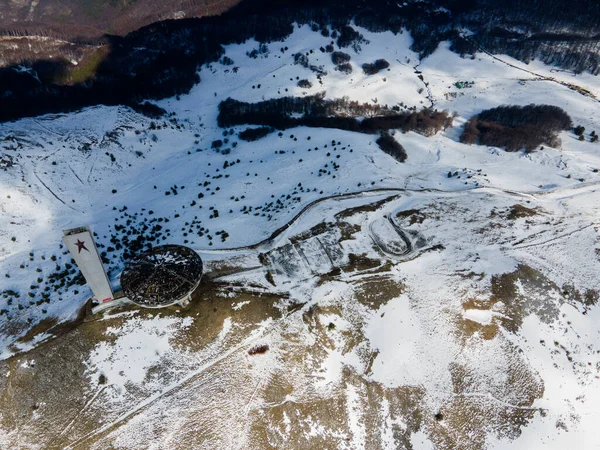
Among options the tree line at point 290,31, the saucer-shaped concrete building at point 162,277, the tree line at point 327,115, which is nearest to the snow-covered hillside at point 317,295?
the saucer-shaped concrete building at point 162,277

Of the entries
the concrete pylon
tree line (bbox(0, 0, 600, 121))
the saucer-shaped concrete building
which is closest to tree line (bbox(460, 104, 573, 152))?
tree line (bbox(0, 0, 600, 121))

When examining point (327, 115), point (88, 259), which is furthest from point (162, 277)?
point (327, 115)

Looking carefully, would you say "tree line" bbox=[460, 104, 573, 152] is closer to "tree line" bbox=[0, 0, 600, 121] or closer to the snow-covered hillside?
the snow-covered hillside

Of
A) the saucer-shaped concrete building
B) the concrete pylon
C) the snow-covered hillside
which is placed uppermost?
the concrete pylon

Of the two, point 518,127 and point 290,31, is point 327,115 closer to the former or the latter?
point 518,127

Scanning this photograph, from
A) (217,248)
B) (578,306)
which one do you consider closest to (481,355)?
(578,306)
